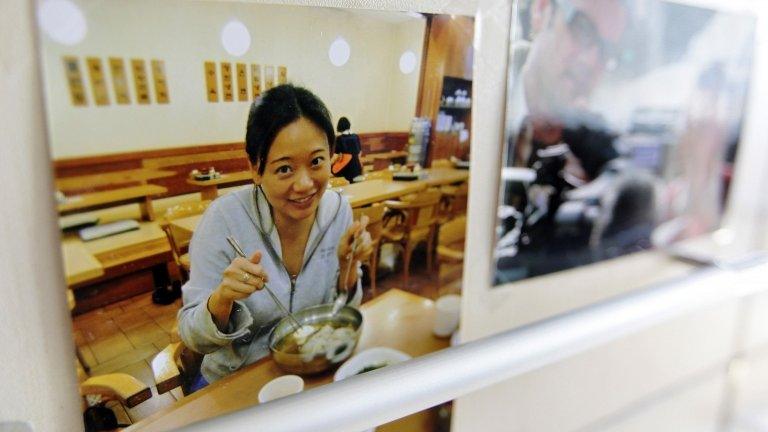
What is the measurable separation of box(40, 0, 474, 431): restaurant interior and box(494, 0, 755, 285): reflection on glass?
130mm

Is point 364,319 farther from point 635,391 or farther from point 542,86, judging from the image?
point 635,391

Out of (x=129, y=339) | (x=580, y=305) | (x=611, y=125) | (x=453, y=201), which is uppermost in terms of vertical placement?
(x=611, y=125)

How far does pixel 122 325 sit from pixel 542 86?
636mm

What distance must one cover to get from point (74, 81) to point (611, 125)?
30.2 inches

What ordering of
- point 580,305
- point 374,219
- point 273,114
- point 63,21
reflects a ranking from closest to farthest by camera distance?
point 63,21 < point 273,114 < point 374,219 < point 580,305

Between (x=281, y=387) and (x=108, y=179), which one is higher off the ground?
(x=108, y=179)

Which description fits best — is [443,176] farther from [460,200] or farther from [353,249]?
[353,249]

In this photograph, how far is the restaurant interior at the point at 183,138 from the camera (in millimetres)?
407

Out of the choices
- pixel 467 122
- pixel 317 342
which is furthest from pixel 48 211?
pixel 467 122

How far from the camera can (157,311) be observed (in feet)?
1.57

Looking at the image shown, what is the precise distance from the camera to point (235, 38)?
0.46 m

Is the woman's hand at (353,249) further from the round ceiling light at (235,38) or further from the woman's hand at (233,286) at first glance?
the round ceiling light at (235,38)

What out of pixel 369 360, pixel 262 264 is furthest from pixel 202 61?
pixel 369 360

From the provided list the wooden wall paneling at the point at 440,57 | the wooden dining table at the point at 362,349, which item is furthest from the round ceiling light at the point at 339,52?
the wooden dining table at the point at 362,349
